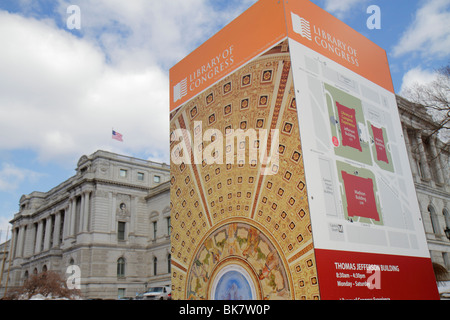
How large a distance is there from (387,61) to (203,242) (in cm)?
770

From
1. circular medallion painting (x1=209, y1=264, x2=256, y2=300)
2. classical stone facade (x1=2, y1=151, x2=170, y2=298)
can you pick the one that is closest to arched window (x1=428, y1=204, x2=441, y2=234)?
circular medallion painting (x1=209, y1=264, x2=256, y2=300)

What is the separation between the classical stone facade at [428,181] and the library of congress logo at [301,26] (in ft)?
52.6

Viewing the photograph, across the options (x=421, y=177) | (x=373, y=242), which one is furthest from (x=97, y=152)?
(x=373, y=242)

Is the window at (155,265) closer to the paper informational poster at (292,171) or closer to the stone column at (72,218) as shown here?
the stone column at (72,218)

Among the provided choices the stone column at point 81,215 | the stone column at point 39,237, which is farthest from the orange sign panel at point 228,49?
the stone column at point 39,237

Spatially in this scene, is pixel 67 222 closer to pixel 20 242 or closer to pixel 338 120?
pixel 20 242

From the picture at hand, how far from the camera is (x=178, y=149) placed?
11.7 m

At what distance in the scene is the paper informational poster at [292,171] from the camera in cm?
819

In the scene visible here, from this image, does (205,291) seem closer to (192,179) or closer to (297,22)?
(192,179)

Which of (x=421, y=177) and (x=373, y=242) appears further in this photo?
(x=421, y=177)

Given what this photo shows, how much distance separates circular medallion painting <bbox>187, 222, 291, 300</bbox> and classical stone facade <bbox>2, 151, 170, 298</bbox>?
2858 cm

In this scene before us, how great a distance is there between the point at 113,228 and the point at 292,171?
34.6 metres

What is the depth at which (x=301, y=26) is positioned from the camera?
9352 millimetres
